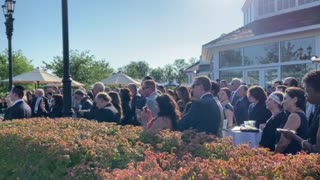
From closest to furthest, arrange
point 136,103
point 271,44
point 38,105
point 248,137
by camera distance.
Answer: point 248,137, point 136,103, point 38,105, point 271,44

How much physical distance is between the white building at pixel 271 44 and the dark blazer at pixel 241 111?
19.5 ft

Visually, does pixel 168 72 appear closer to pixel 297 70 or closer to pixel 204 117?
pixel 297 70

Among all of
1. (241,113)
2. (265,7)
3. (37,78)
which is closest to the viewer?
(241,113)

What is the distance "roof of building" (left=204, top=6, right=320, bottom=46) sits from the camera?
16.6 m

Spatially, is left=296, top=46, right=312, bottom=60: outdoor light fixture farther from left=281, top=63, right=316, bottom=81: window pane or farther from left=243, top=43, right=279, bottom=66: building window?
left=243, top=43, right=279, bottom=66: building window

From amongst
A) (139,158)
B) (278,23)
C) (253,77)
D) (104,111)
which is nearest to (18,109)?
(104,111)

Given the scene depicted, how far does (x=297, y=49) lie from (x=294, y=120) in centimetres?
1115

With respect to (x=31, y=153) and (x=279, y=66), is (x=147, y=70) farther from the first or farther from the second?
(x=31, y=153)

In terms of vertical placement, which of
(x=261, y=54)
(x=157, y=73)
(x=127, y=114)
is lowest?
(x=127, y=114)

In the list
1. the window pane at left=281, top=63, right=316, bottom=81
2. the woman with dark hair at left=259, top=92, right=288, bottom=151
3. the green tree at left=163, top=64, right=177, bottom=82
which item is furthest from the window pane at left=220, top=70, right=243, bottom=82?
the green tree at left=163, top=64, right=177, bottom=82

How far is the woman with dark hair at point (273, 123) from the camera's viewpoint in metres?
6.05

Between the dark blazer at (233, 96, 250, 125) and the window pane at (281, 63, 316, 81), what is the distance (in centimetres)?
618

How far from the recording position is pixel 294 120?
5.75 metres

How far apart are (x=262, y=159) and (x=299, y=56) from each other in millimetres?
13559
